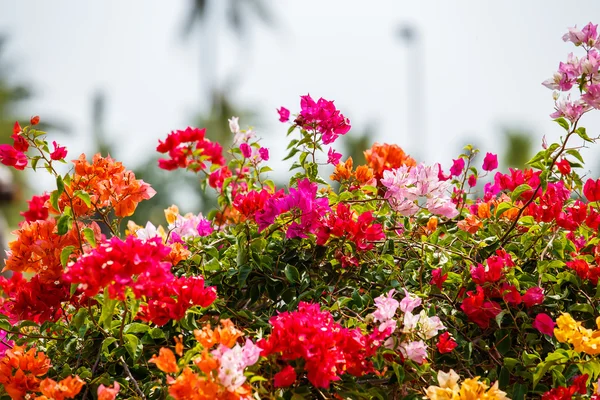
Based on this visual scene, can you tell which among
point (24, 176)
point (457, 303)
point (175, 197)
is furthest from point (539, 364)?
point (24, 176)

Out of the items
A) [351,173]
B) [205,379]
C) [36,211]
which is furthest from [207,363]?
[36,211]

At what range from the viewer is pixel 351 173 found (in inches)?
87.4

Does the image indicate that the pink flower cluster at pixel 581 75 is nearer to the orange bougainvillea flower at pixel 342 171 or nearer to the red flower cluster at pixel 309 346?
the orange bougainvillea flower at pixel 342 171

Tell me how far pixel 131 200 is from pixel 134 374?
40 cm

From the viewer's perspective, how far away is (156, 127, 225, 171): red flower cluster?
100 inches

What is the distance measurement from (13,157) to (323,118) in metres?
0.77

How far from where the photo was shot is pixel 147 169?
78.0 feet

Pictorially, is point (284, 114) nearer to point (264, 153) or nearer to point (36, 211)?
point (264, 153)

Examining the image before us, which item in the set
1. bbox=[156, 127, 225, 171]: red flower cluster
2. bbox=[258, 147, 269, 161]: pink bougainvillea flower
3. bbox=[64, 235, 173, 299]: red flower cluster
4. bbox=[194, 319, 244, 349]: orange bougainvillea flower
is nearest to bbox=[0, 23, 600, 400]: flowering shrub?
bbox=[64, 235, 173, 299]: red flower cluster

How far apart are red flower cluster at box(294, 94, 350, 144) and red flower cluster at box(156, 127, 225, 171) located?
1.87 feet

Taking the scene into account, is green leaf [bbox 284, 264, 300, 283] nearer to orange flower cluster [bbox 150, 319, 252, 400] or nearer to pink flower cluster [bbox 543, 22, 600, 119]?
orange flower cluster [bbox 150, 319, 252, 400]

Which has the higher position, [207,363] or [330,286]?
[330,286]

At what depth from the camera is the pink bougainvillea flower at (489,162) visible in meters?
2.37

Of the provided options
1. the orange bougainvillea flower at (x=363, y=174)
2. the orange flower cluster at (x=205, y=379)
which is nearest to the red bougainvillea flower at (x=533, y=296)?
the orange bougainvillea flower at (x=363, y=174)
